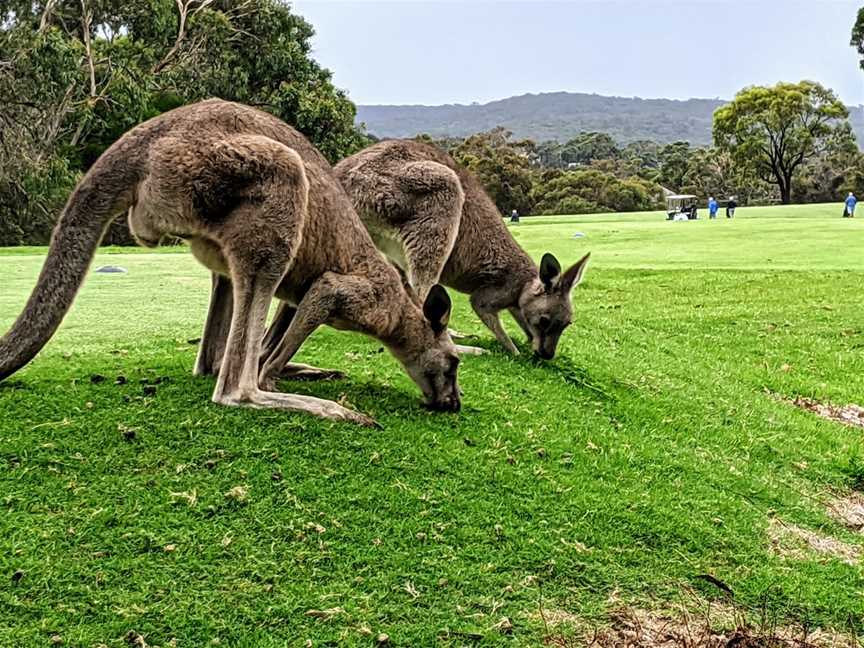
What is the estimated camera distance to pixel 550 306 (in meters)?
7.82

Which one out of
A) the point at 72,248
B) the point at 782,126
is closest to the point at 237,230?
the point at 72,248

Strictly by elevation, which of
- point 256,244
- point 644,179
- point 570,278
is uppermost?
point 644,179

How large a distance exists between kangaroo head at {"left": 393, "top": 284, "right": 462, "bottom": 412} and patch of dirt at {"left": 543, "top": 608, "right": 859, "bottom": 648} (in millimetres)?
2107

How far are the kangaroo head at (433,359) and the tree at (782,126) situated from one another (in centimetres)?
6163

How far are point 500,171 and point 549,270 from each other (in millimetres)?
50080

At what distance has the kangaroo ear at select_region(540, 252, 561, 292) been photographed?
7.77m

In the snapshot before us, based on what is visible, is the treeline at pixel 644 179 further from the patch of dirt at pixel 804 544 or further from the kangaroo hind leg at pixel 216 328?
the patch of dirt at pixel 804 544

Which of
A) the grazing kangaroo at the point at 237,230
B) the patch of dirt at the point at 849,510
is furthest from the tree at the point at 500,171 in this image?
the grazing kangaroo at the point at 237,230

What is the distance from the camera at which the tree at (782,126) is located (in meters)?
61.7

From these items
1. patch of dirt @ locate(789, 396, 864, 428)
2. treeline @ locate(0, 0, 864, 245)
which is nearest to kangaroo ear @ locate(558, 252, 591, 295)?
patch of dirt @ locate(789, 396, 864, 428)

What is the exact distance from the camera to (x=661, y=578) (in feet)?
13.3

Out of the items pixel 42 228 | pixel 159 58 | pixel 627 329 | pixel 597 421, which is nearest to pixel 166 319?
pixel 597 421

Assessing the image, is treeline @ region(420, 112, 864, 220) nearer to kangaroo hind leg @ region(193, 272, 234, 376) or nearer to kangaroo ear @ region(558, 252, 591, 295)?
kangaroo ear @ region(558, 252, 591, 295)

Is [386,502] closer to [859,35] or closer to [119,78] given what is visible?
[119,78]
